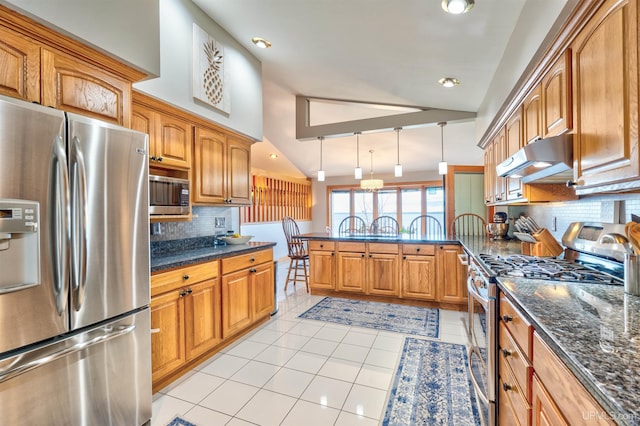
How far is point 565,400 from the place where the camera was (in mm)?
810

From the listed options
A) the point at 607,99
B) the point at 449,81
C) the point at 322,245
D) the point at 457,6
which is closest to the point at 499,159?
the point at 449,81

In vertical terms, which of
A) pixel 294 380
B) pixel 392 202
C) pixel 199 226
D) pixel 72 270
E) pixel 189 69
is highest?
pixel 189 69

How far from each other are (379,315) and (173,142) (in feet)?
9.39

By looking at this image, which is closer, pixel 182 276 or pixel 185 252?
pixel 182 276

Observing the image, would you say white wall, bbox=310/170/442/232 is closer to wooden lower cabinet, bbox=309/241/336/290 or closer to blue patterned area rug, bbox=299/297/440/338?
wooden lower cabinet, bbox=309/241/336/290

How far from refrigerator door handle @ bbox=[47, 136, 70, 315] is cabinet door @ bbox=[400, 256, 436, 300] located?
338 cm

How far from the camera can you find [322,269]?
4.29 m

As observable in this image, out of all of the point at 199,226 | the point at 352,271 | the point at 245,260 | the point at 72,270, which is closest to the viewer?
the point at 72,270

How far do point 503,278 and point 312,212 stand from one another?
788cm

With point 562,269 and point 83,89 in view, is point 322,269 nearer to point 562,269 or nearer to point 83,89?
point 562,269

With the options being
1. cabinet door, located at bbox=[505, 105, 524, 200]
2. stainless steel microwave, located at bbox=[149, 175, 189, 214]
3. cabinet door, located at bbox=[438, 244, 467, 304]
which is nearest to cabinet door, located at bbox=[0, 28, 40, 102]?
stainless steel microwave, located at bbox=[149, 175, 189, 214]

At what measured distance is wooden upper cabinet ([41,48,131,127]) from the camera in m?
1.43

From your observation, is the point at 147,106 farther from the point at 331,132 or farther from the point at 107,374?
the point at 331,132

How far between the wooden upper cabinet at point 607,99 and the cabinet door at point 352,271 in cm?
287
